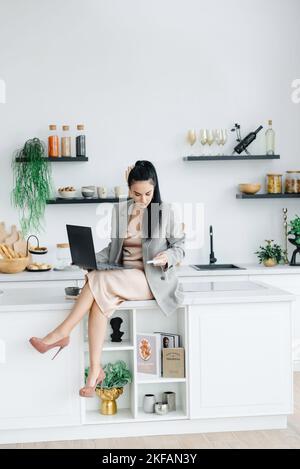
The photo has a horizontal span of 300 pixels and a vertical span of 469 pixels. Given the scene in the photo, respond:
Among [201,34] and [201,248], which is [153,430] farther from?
[201,34]

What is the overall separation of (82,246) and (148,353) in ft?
2.36

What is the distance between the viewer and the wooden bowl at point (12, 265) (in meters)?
5.86

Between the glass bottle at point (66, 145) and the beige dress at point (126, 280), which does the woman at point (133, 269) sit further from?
the glass bottle at point (66, 145)

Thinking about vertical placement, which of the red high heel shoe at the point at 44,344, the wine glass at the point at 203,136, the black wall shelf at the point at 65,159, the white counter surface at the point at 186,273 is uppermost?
the wine glass at the point at 203,136

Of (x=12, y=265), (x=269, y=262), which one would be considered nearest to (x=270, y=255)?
(x=269, y=262)

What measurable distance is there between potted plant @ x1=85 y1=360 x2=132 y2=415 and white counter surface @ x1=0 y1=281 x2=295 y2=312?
37 centimetres

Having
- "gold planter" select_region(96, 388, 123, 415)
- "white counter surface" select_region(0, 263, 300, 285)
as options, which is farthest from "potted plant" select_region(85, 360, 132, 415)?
"white counter surface" select_region(0, 263, 300, 285)

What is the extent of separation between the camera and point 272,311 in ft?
13.9

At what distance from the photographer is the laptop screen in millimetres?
3982

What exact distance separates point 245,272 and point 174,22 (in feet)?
6.87

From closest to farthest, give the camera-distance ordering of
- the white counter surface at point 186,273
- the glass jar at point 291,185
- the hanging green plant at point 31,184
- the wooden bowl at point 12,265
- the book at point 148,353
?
1. the book at point 148,353
2. the white counter surface at point 186,273
3. the wooden bowl at point 12,265
4. the hanging green plant at point 31,184
5. the glass jar at point 291,185

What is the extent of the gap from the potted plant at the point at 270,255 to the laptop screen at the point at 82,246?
236 centimetres

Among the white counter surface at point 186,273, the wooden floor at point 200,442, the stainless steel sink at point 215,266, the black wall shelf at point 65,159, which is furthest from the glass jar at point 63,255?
the wooden floor at point 200,442

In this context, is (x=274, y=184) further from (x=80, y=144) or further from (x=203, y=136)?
(x=80, y=144)
